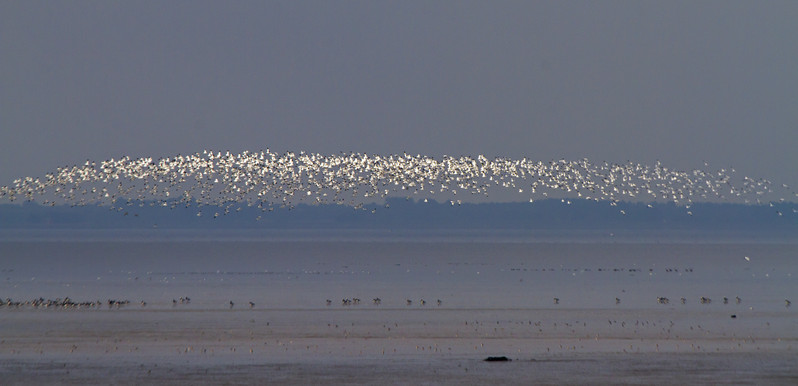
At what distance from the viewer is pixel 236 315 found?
45.5 meters

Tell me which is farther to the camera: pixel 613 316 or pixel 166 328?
pixel 613 316

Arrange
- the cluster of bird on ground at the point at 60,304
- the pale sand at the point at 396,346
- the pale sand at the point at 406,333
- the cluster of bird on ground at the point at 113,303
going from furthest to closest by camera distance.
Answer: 1. the cluster of bird on ground at the point at 113,303
2. the cluster of bird on ground at the point at 60,304
3. the pale sand at the point at 406,333
4. the pale sand at the point at 396,346

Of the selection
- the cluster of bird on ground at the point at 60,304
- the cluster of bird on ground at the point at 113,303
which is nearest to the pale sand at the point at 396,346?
the cluster of bird on ground at the point at 60,304

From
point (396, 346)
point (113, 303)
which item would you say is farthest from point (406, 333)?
point (113, 303)

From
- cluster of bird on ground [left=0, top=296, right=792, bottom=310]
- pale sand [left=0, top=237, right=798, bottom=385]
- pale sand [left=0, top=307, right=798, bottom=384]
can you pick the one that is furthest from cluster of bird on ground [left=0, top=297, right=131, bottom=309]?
pale sand [left=0, top=307, right=798, bottom=384]

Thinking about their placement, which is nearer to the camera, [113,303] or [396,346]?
[396,346]

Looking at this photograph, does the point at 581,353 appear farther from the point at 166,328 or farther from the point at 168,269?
the point at 168,269

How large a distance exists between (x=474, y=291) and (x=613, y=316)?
18.0 meters

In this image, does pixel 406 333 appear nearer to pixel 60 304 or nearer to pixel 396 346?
pixel 396 346

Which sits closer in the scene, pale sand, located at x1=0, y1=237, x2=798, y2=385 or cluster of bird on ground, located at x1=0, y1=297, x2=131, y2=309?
pale sand, located at x1=0, y1=237, x2=798, y2=385

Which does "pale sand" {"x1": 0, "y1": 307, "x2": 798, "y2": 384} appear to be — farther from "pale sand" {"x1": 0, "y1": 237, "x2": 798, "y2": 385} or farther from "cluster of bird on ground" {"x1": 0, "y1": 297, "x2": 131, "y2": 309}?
"cluster of bird on ground" {"x1": 0, "y1": 297, "x2": 131, "y2": 309}

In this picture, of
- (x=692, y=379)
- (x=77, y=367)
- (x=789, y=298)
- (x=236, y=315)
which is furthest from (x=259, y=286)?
(x=692, y=379)

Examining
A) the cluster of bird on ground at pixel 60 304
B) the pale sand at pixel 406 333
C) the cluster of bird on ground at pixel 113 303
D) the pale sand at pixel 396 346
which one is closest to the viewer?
the pale sand at pixel 396 346

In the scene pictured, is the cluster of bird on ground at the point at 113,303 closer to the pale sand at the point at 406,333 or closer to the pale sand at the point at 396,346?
the pale sand at the point at 406,333
